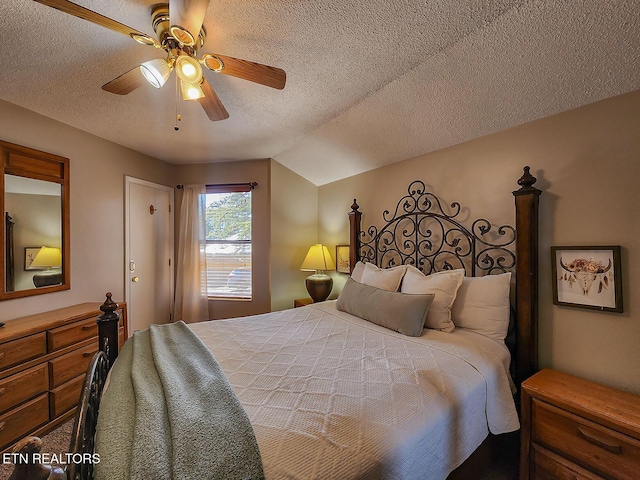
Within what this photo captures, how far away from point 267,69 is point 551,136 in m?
1.78

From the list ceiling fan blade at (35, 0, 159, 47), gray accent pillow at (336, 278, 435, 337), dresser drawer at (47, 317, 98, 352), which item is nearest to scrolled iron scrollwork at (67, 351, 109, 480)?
dresser drawer at (47, 317, 98, 352)

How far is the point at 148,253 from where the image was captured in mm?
3447

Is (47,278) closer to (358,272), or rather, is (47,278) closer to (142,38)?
(142,38)

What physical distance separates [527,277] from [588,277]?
28cm

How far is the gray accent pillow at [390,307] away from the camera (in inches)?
71.6

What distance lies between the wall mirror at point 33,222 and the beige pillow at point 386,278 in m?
2.73

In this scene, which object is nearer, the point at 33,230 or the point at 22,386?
the point at 22,386

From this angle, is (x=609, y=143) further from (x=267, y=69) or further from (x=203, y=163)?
(x=203, y=163)

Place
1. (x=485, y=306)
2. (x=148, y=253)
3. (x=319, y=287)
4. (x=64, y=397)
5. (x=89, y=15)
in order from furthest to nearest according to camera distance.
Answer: (x=148, y=253) < (x=319, y=287) < (x=64, y=397) < (x=485, y=306) < (x=89, y=15)

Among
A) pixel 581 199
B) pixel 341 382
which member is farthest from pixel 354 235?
pixel 341 382

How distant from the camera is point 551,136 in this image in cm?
175

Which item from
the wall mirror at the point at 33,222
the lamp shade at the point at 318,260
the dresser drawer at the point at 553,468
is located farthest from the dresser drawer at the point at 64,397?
the dresser drawer at the point at 553,468

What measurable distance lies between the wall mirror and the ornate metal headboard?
2.77 metres

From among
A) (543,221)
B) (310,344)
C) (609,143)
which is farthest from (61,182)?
(609,143)
